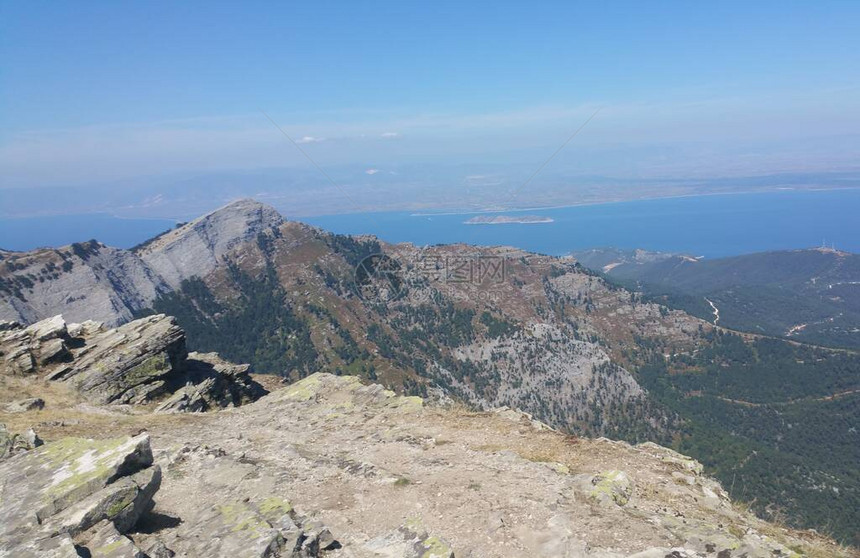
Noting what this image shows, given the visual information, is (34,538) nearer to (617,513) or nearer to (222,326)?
(617,513)

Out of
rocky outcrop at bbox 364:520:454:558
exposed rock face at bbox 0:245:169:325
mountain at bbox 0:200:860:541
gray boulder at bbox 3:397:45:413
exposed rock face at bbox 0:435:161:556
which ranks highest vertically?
exposed rock face at bbox 0:435:161:556

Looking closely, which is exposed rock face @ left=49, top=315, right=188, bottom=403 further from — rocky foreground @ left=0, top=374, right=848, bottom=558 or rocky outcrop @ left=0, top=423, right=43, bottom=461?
rocky outcrop @ left=0, top=423, right=43, bottom=461

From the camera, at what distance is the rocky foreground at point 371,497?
376 inches

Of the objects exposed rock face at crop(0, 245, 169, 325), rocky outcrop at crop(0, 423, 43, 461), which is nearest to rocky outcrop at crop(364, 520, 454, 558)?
rocky outcrop at crop(0, 423, 43, 461)

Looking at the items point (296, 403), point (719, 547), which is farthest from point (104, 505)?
point (296, 403)

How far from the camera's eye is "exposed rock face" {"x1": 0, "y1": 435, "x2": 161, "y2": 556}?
8641 mm

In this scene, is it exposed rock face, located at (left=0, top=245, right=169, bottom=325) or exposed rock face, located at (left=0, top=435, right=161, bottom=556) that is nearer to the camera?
exposed rock face, located at (left=0, top=435, right=161, bottom=556)

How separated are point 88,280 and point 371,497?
162m

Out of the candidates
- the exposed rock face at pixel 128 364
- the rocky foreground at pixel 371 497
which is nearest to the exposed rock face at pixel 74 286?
the exposed rock face at pixel 128 364

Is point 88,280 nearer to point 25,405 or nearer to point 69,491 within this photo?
point 25,405

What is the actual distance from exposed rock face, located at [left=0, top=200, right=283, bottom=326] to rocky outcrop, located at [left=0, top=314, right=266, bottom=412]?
4297 inches

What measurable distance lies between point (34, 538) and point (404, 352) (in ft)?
490

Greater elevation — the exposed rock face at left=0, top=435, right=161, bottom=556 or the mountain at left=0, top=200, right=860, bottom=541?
the exposed rock face at left=0, top=435, right=161, bottom=556

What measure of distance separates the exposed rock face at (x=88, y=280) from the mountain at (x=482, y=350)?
533mm
